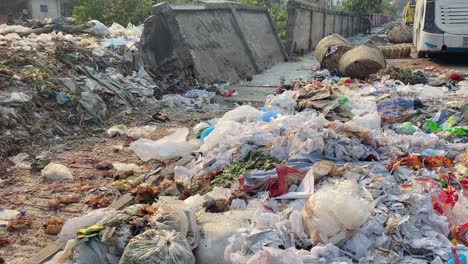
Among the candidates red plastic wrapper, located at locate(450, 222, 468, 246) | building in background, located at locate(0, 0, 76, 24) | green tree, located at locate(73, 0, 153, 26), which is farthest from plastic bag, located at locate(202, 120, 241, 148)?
building in background, located at locate(0, 0, 76, 24)

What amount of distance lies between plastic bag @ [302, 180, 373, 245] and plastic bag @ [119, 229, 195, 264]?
2.63ft

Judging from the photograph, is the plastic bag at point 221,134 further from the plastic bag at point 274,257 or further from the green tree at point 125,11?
the green tree at point 125,11

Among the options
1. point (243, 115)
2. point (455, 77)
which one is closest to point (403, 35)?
point (455, 77)

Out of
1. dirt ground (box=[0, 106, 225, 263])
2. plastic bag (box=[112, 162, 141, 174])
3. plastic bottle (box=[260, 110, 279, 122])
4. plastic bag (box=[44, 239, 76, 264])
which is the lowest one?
dirt ground (box=[0, 106, 225, 263])

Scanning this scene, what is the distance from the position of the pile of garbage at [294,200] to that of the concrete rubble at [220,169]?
0.04ft

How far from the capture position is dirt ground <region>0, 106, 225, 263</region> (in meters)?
3.55

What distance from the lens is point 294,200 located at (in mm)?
3463

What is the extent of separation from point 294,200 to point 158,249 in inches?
46.6

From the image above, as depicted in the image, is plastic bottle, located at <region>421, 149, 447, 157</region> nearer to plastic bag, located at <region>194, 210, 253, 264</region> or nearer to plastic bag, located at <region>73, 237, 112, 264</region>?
plastic bag, located at <region>194, 210, 253, 264</region>

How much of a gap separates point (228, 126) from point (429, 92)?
13.6 feet

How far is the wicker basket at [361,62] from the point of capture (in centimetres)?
911

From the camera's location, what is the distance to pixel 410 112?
6.14 metres

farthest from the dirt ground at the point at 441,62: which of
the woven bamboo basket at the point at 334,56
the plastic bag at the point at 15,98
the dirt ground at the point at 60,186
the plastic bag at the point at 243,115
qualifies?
the plastic bag at the point at 15,98

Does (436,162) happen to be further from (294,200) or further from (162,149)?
(162,149)
